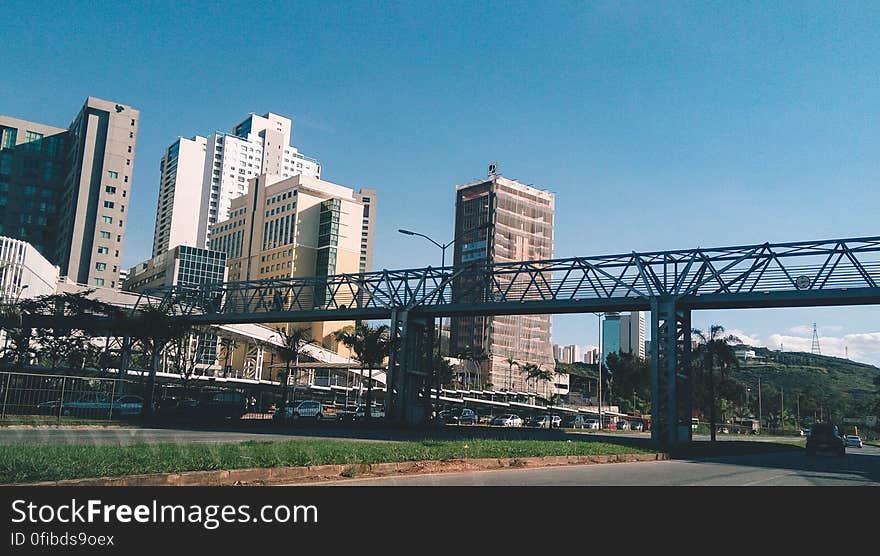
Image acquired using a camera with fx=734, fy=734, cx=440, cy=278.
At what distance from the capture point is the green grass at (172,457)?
440 inches

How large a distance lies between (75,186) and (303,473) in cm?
11697

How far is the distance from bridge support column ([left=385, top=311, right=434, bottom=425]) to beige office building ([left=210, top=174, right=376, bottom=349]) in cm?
8525

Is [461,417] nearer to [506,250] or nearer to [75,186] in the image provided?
[75,186]

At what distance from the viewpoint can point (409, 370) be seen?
52594 millimetres

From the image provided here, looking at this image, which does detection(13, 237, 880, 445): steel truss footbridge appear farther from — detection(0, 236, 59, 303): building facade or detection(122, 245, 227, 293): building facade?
detection(122, 245, 227, 293): building facade

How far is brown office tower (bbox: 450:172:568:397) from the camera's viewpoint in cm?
15500

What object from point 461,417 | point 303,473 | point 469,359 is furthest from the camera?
point 469,359

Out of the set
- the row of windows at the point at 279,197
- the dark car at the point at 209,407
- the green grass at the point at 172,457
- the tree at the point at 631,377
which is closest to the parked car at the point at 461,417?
the dark car at the point at 209,407

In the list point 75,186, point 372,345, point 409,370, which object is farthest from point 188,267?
point 409,370
